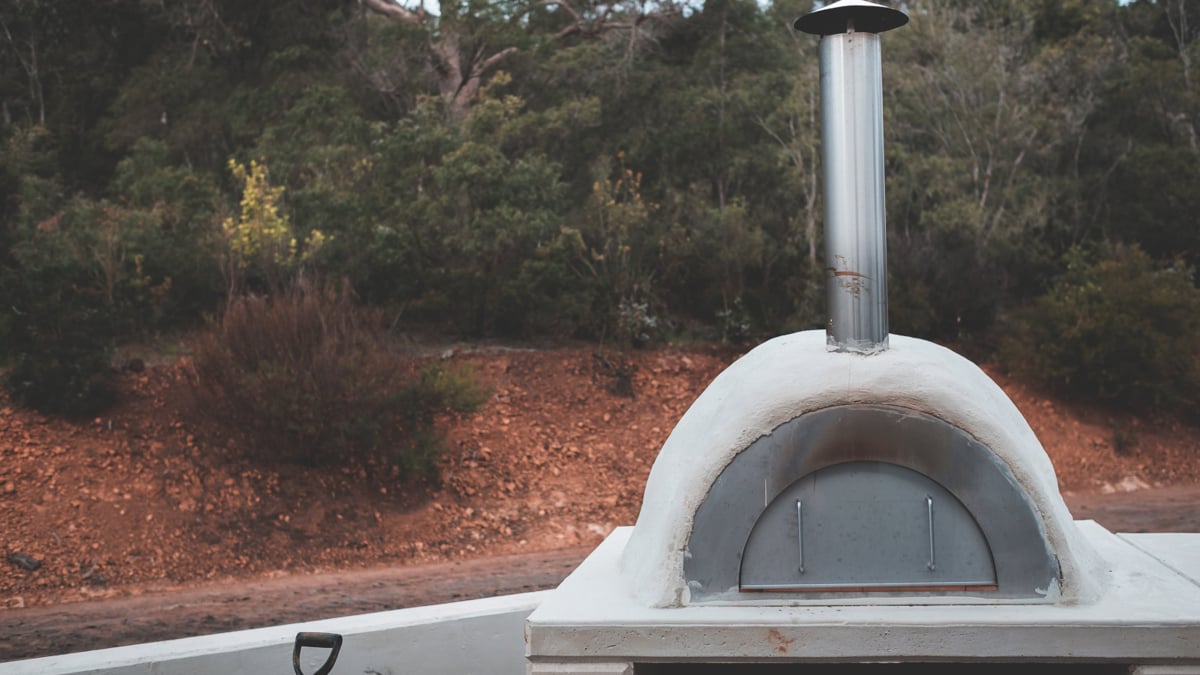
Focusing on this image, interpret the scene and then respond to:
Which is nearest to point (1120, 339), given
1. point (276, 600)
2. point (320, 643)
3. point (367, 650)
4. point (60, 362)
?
point (276, 600)

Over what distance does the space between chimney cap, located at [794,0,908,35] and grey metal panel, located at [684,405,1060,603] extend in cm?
143

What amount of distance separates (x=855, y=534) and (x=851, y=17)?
188cm

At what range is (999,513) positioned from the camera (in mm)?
3576

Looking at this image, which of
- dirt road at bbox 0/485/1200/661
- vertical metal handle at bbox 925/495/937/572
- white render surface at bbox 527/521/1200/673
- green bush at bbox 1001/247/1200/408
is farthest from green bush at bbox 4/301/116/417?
green bush at bbox 1001/247/1200/408

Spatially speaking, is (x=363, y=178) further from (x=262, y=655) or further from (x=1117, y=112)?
(x=1117, y=112)

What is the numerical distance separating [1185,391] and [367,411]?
870 centimetres

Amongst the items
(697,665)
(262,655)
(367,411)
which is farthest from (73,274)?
(697,665)

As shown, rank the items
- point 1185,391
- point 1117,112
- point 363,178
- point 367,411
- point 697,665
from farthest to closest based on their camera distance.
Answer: point 1117,112 < point 363,178 < point 1185,391 < point 367,411 < point 697,665

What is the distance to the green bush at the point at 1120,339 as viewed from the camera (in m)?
11.3

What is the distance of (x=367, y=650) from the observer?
15.8 ft

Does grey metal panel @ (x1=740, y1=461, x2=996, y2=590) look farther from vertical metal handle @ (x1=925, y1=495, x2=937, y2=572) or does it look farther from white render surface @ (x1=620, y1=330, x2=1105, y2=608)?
white render surface @ (x1=620, y1=330, x2=1105, y2=608)

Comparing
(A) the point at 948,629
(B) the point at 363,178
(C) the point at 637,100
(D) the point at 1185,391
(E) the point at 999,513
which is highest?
(C) the point at 637,100

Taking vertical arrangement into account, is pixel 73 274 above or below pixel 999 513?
above

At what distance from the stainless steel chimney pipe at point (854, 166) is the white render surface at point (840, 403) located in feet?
0.69
